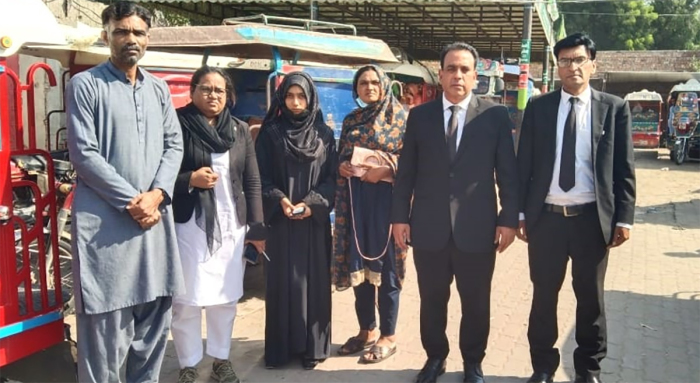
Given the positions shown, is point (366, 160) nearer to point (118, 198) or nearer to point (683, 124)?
point (118, 198)

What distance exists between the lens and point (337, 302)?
5059 mm

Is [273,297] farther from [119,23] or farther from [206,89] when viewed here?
[119,23]

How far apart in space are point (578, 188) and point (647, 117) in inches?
762

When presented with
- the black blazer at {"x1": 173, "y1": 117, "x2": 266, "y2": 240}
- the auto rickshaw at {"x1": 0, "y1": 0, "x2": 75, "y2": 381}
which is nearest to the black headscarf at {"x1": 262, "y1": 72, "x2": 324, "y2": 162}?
the black blazer at {"x1": 173, "y1": 117, "x2": 266, "y2": 240}

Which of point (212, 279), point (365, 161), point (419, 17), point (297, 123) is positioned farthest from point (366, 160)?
point (419, 17)

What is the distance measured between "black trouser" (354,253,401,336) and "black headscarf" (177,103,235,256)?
1.03m

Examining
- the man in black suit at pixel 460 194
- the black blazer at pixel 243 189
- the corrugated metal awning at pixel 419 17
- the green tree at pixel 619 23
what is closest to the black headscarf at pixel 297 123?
the black blazer at pixel 243 189

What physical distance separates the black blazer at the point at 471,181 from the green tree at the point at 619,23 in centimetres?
3866

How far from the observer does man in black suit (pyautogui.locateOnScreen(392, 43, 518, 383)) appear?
319cm

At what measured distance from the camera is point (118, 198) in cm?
262

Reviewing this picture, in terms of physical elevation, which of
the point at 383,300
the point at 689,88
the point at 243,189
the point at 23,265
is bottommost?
the point at 383,300

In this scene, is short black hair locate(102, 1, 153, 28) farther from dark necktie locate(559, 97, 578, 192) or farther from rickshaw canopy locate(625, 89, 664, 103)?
rickshaw canopy locate(625, 89, 664, 103)

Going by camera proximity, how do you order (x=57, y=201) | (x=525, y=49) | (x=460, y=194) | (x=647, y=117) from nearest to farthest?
(x=460, y=194) < (x=57, y=201) < (x=525, y=49) < (x=647, y=117)

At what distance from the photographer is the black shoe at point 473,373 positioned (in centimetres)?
336
